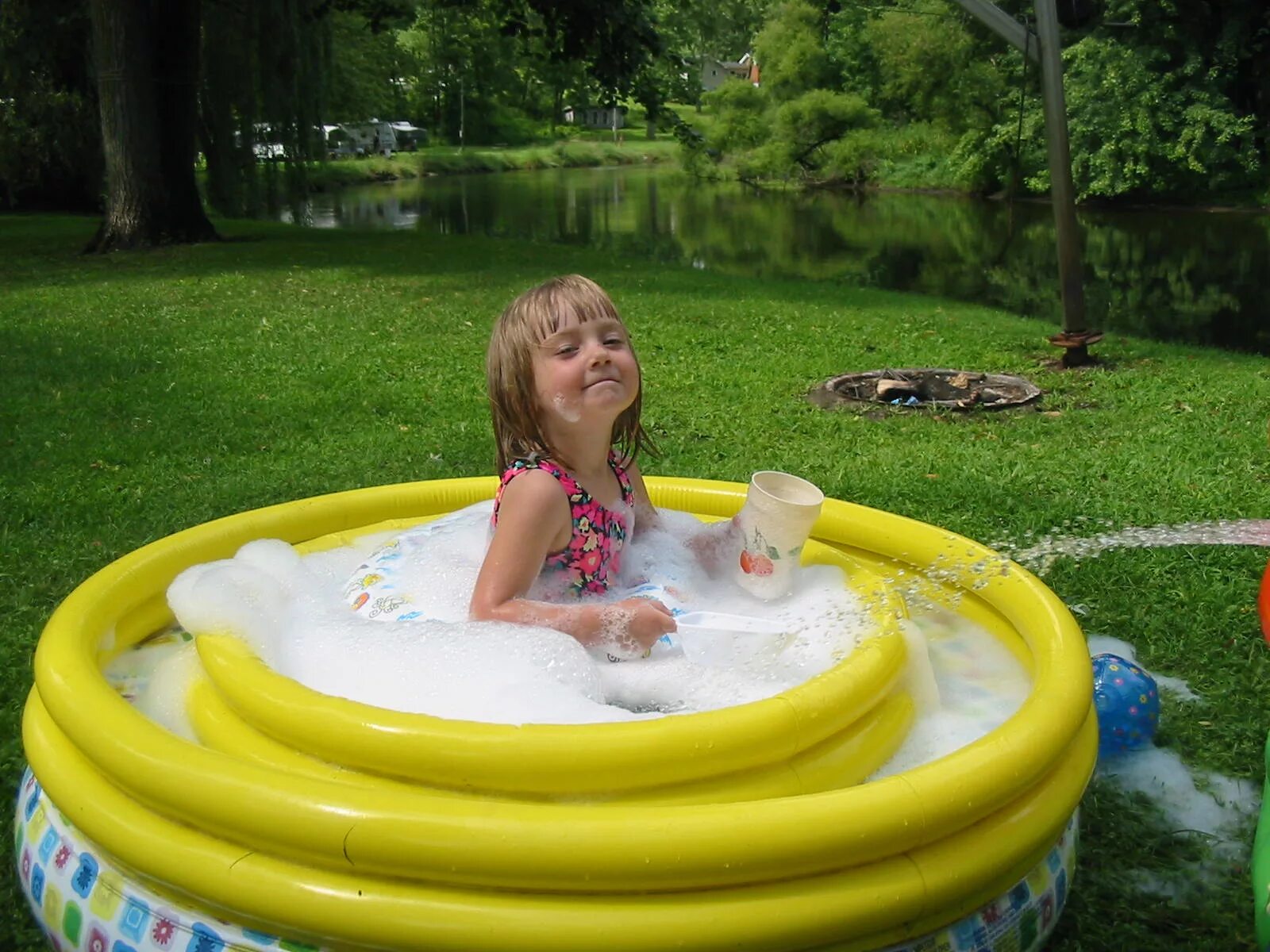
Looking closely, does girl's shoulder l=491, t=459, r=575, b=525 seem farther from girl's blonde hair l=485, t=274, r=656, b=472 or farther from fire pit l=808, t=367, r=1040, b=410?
fire pit l=808, t=367, r=1040, b=410

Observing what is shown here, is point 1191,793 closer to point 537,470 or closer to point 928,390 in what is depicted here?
point 537,470

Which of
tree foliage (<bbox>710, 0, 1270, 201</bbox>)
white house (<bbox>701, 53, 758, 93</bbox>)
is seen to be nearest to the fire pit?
tree foliage (<bbox>710, 0, 1270, 201</bbox>)

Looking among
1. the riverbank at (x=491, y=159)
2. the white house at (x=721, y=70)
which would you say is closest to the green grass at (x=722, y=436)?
the riverbank at (x=491, y=159)

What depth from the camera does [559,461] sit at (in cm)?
259

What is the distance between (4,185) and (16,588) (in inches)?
797

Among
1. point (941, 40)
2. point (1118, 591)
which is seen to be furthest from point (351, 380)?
point (941, 40)

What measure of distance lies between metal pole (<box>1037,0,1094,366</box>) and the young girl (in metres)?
4.91

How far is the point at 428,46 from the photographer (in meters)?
51.3

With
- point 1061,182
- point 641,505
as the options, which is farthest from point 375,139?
point 641,505

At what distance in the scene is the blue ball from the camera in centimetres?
277

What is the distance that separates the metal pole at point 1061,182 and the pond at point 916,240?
2319 millimetres

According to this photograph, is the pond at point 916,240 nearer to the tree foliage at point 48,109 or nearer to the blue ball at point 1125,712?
the tree foliage at point 48,109

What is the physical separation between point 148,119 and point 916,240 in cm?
1189

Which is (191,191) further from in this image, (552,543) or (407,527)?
(552,543)
